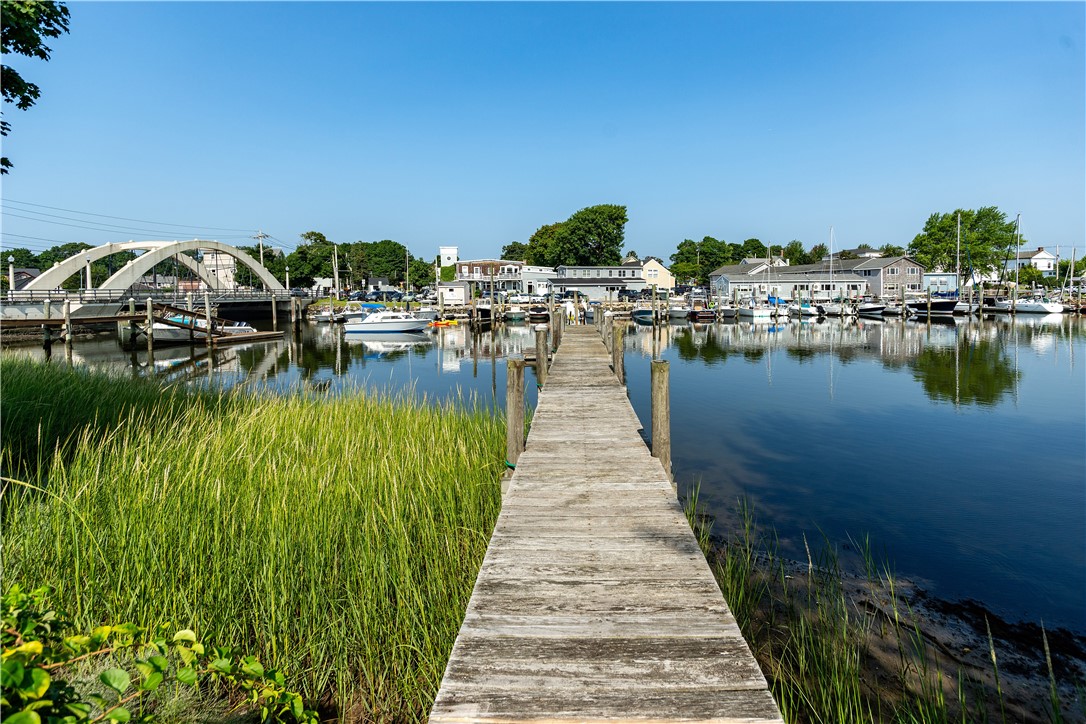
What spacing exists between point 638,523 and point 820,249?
13774cm

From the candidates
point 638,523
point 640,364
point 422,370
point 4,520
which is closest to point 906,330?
point 640,364

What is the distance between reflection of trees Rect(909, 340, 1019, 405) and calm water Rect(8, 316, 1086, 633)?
0.09m

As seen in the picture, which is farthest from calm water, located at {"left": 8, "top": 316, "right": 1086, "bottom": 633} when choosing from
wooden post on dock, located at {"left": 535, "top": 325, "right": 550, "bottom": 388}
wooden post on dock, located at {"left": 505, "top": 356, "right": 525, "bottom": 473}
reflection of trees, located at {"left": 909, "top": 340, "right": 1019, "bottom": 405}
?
wooden post on dock, located at {"left": 505, "top": 356, "right": 525, "bottom": 473}

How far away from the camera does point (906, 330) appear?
45656 millimetres

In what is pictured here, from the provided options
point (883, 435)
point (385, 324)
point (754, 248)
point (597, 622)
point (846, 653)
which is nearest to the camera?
point (597, 622)

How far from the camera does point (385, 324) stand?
44906mm

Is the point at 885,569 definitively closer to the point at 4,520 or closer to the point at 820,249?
the point at 4,520

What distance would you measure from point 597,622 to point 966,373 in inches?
1036

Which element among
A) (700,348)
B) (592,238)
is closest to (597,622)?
(700,348)

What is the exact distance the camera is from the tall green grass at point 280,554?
428 cm

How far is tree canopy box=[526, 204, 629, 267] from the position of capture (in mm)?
92125

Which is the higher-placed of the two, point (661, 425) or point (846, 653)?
point (661, 425)

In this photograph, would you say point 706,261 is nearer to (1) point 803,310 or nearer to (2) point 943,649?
(1) point 803,310

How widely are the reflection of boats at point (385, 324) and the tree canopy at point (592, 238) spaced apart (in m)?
49.7
